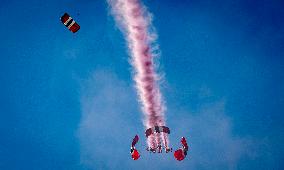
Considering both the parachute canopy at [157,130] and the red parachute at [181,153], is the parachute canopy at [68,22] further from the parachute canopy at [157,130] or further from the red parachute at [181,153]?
the red parachute at [181,153]

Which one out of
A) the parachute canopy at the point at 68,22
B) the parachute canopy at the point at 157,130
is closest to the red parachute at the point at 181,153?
the parachute canopy at the point at 157,130

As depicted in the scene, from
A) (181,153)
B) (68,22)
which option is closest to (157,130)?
(181,153)

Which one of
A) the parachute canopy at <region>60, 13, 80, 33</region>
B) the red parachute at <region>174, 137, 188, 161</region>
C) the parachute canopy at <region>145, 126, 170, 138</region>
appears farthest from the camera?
the parachute canopy at <region>145, 126, 170, 138</region>

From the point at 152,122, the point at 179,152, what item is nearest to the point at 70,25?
the point at 152,122

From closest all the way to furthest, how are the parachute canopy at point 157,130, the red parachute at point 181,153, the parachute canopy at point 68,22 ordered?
the parachute canopy at point 68,22
the red parachute at point 181,153
the parachute canopy at point 157,130

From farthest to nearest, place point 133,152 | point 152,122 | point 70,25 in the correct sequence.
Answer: point 152,122 → point 133,152 → point 70,25

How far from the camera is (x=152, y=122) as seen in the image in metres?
39.7

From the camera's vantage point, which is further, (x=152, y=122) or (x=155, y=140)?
(x=152, y=122)

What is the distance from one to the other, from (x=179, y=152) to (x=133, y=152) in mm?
6159

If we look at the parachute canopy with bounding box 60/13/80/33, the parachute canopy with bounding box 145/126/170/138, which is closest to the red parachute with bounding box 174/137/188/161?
the parachute canopy with bounding box 145/126/170/138

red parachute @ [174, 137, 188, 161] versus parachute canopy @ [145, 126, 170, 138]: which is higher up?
parachute canopy @ [145, 126, 170, 138]

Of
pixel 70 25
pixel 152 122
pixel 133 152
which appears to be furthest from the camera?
pixel 152 122

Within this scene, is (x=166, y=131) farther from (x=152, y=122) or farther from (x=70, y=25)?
(x=70, y=25)

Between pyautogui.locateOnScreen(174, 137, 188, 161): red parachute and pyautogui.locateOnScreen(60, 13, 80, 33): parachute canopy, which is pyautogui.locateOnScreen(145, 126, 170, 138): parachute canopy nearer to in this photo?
pyautogui.locateOnScreen(174, 137, 188, 161): red parachute
